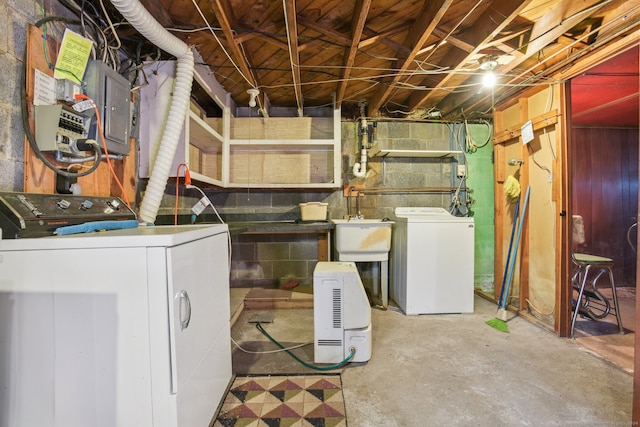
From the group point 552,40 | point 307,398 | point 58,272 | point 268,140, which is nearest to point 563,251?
point 552,40

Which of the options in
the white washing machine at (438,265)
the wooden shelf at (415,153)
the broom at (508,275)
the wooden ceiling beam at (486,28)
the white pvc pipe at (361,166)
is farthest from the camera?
the white pvc pipe at (361,166)

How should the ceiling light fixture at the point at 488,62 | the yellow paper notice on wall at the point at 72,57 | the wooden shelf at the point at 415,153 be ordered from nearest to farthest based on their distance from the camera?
the yellow paper notice on wall at the point at 72,57 → the ceiling light fixture at the point at 488,62 → the wooden shelf at the point at 415,153

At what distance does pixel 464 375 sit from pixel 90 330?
1794 mm

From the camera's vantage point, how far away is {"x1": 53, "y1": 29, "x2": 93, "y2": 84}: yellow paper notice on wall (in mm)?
1203

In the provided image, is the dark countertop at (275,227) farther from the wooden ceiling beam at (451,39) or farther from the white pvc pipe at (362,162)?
the wooden ceiling beam at (451,39)

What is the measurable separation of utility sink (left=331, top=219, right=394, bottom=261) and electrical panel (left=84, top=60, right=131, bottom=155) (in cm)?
170

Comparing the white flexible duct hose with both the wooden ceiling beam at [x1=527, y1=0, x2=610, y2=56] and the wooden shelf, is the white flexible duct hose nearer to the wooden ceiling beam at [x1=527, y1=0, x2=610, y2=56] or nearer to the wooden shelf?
the wooden shelf

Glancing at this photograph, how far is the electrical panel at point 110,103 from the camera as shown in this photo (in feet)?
4.25

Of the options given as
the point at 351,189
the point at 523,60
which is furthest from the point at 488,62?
the point at 351,189

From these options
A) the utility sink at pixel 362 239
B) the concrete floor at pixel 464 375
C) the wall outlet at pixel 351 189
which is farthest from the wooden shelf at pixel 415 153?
the concrete floor at pixel 464 375

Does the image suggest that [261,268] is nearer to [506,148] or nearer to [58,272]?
[58,272]

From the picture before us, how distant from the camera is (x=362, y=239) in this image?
2.55m

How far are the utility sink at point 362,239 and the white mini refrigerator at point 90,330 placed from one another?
71.1 inches

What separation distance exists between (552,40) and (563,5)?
0.25 m
